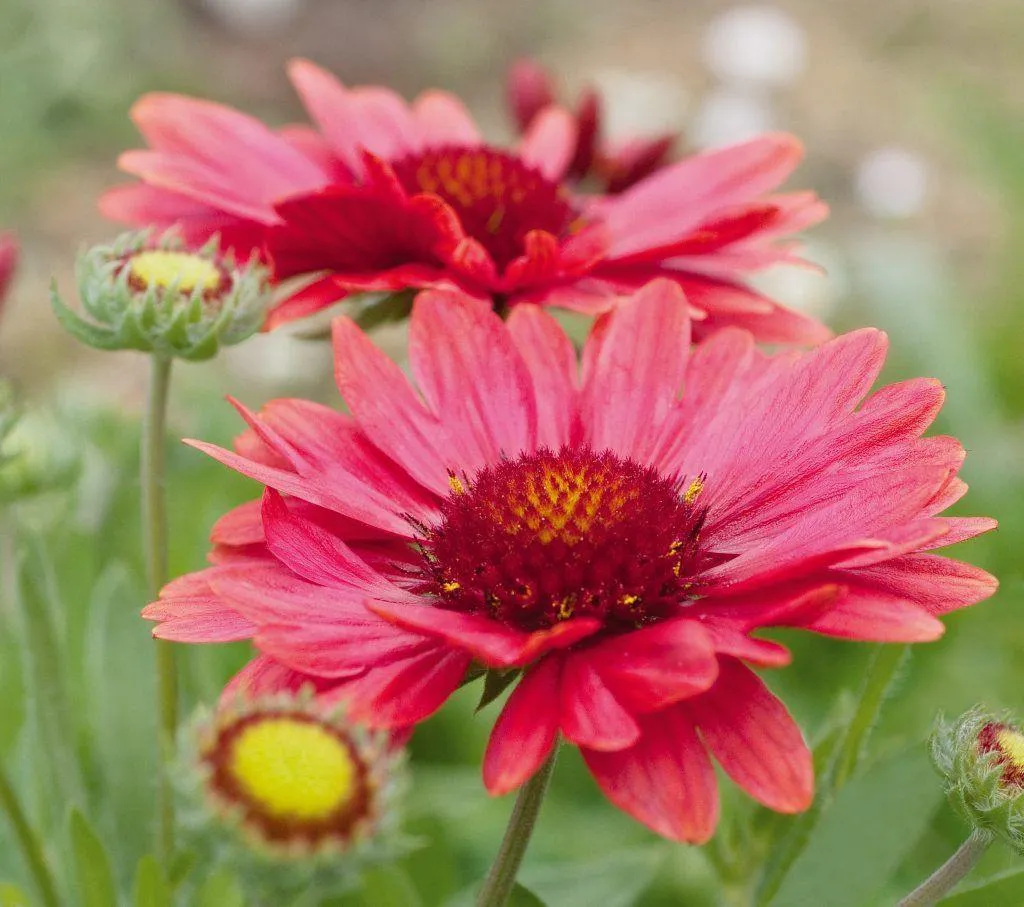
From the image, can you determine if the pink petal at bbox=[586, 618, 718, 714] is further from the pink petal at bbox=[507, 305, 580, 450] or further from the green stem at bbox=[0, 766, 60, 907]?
the green stem at bbox=[0, 766, 60, 907]

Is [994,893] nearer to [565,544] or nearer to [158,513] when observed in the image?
[565,544]

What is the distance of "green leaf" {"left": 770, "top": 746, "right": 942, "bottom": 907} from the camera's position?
0.73m

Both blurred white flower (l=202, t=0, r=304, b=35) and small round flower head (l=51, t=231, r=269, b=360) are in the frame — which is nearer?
small round flower head (l=51, t=231, r=269, b=360)

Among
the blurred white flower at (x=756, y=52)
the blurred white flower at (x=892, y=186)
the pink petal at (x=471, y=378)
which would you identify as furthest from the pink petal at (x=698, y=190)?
the blurred white flower at (x=756, y=52)

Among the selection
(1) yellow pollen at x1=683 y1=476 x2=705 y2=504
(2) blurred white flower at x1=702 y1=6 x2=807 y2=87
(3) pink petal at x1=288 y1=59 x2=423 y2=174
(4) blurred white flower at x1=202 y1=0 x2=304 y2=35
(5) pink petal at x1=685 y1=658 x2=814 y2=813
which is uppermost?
(4) blurred white flower at x1=202 y1=0 x2=304 y2=35

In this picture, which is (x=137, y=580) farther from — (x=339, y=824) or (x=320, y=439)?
(x=339, y=824)

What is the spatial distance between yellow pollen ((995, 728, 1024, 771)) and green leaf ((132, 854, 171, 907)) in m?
0.37

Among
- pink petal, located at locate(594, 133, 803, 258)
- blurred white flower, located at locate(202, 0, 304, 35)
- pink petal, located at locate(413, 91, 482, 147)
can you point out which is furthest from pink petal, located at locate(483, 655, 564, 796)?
blurred white flower, located at locate(202, 0, 304, 35)

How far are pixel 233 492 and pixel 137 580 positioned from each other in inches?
4.4

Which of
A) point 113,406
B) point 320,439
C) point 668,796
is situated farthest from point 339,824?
point 113,406

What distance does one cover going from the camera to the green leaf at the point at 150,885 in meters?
0.59

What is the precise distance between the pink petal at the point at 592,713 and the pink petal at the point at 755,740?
A: 0.12ft

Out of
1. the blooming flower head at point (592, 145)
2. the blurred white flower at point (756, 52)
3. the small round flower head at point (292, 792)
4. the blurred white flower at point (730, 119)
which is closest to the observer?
the small round flower head at point (292, 792)

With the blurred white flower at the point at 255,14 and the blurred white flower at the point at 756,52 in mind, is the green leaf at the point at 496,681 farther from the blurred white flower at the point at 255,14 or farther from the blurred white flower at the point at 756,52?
the blurred white flower at the point at 255,14
